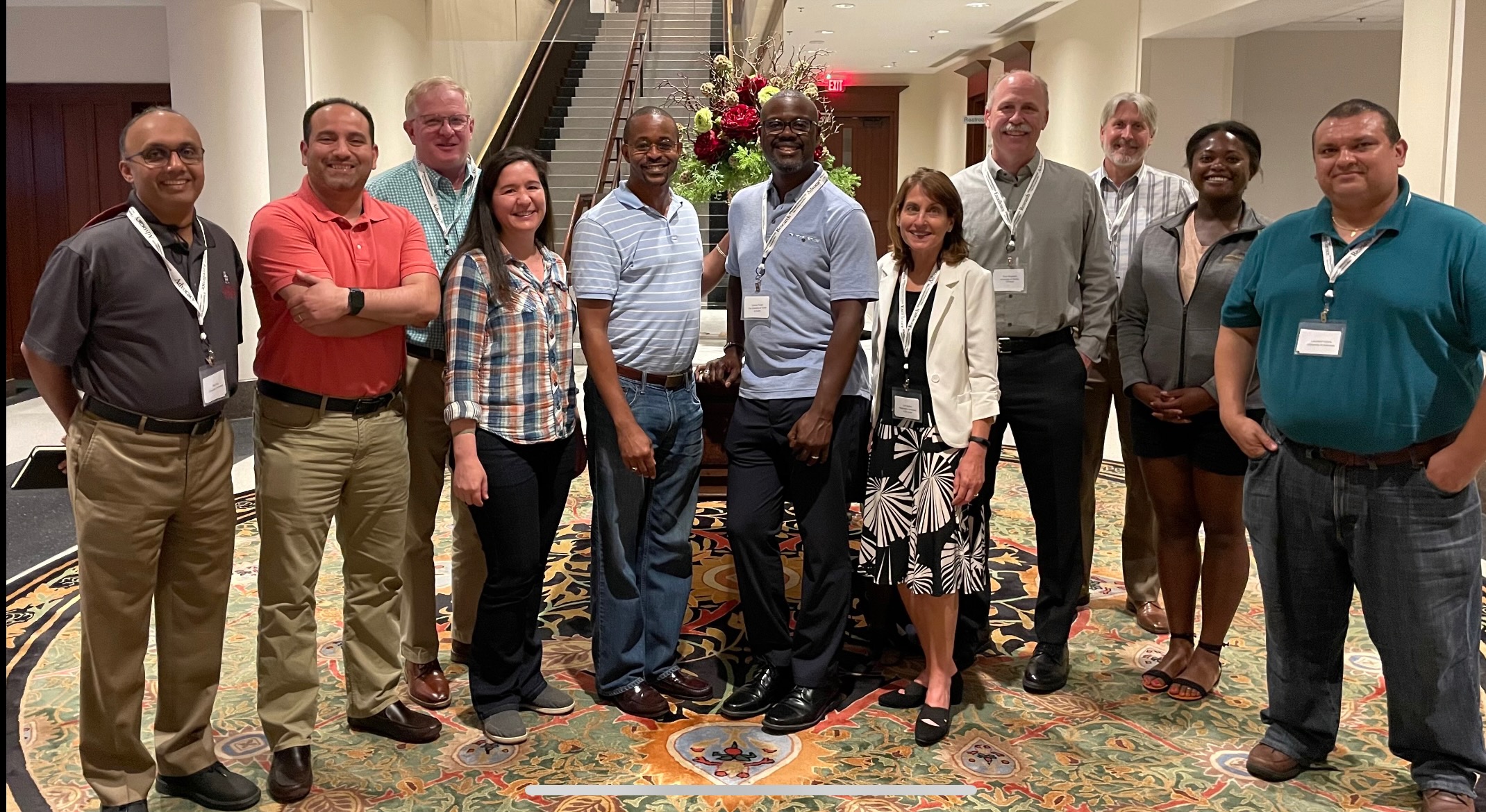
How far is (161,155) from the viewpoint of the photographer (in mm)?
2590

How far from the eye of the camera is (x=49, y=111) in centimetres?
927

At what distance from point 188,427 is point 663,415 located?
126cm

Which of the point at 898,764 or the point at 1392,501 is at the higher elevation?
the point at 1392,501

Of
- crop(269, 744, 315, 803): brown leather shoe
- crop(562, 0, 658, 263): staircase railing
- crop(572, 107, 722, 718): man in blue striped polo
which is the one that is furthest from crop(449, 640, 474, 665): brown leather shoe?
crop(562, 0, 658, 263): staircase railing

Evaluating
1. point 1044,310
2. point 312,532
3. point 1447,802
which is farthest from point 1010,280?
point 312,532

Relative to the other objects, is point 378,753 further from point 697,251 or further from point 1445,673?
point 1445,673

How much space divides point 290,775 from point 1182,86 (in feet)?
30.2

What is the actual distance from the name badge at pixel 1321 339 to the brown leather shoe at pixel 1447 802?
3.71 ft

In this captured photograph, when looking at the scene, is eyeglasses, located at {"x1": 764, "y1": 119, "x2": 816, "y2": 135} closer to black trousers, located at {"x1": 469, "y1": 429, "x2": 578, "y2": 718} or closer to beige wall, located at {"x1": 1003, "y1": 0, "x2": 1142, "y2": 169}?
black trousers, located at {"x1": 469, "y1": 429, "x2": 578, "y2": 718}

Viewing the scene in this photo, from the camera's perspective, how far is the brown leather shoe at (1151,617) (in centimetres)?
408

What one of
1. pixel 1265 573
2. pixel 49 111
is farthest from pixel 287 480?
Answer: pixel 49 111

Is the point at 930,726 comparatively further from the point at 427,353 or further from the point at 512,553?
the point at 427,353

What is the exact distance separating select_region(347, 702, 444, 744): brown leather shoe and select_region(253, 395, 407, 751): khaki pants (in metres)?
0.18

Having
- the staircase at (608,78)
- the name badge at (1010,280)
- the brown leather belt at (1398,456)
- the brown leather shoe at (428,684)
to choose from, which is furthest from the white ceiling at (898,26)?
the brown leather shoe at (428,684)
